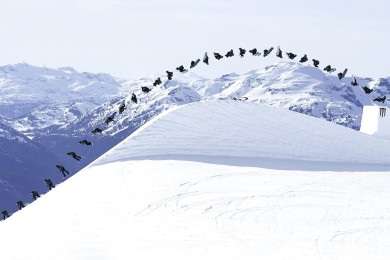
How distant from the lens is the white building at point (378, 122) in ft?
209

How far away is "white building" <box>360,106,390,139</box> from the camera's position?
209ft

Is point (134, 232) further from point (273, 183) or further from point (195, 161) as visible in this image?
point (195, 161)

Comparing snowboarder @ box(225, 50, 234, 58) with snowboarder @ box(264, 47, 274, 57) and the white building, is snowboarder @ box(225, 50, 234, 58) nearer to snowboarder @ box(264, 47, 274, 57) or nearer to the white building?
snowboarder @ box(264, 47, 274, 57)

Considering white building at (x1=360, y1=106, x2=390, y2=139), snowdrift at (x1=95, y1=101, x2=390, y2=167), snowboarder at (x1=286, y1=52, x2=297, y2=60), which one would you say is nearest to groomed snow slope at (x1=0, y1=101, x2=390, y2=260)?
snowdrift at (x1=95, y1=101, x2=390, y2=167)

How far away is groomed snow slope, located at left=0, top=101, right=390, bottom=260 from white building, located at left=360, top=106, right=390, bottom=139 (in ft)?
18.2

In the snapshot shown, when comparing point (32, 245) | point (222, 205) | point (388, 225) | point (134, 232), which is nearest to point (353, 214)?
point (388, 225)

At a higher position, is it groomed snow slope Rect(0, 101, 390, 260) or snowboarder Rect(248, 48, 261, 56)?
snowboarder Rect(248, 48, 261, 56)

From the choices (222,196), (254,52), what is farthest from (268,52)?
(222,196)

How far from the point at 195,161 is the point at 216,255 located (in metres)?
23.3

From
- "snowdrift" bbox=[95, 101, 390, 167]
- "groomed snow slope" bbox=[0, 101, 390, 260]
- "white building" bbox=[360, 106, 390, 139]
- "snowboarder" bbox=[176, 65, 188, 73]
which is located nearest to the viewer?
"groomed snow slope" bbox=[0, 101, 390, 260]

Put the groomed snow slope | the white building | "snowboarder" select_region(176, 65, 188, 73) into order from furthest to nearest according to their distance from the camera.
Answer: the white building, "snowboarder" select_region(176, 65, 188, 73), the groomed snow slope

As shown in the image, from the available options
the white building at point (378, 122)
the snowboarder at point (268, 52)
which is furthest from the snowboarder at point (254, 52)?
the white building at point (378, 122)

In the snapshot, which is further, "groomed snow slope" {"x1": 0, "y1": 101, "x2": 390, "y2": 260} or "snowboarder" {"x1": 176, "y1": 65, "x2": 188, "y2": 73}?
"snowboarder" {"x1": 176, "y1": 65, "x2": 188, "y2": 73}

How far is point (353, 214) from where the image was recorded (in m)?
35.1
